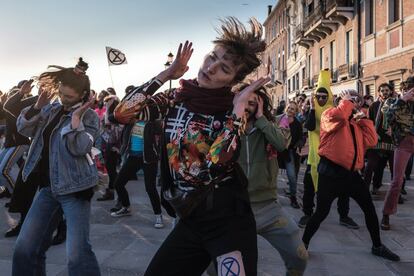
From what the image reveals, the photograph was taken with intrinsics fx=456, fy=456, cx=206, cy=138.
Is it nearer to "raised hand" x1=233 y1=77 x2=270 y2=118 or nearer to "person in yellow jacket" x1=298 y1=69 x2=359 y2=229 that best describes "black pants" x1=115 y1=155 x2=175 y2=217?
"person in yellow jacket" x1=298 y1=69 x2=359 y2=229

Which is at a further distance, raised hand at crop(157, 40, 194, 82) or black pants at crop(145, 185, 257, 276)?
raised hand at crop(157, 40, 194, 82)

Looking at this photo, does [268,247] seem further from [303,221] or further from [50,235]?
[50,235]

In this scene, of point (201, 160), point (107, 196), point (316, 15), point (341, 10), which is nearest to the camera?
point (201, 160)

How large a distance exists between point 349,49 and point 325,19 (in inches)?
117

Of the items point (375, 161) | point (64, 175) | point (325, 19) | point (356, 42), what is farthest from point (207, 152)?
point (325, 19)

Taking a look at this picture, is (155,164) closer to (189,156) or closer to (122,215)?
(122,215)

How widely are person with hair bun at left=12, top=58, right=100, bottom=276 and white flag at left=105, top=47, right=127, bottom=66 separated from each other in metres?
7.61

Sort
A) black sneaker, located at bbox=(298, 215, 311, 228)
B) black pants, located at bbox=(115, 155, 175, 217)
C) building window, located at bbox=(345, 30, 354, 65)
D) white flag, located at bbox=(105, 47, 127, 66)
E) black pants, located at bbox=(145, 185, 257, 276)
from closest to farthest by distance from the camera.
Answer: black pants, located at bbox=(145, 185, 257, 276) → black sneaker, located at bbox=(298, 215, 311, 228) → black pants, located at bbox=(115, 155, 175, 217) → white flag, located at bbox=(105, 47, 127, 66) → building window, located at bbox=(345, 30, 354, 65)

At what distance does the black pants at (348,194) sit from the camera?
187 inches

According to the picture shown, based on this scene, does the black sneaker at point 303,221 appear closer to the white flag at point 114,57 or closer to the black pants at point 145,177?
the black pants at point 145,177

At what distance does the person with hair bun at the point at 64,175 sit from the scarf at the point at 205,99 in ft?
3.81

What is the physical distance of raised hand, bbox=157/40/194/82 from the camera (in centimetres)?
243

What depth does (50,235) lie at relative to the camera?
3.14m

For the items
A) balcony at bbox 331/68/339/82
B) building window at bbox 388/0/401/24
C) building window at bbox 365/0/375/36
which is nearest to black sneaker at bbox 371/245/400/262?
building window at bbox 388/0/401/24
